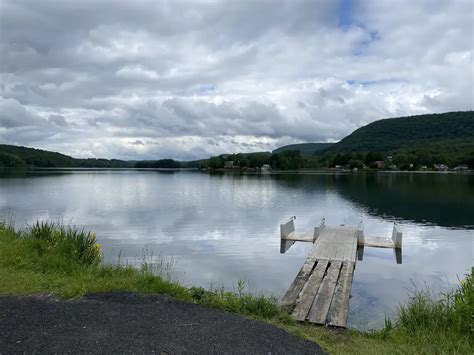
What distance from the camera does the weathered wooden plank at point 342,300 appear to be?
7.34 m

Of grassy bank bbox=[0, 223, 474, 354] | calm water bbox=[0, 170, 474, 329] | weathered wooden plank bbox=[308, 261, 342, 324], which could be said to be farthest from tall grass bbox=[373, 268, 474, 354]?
calm water bbox=[0, 170, 474, 329]

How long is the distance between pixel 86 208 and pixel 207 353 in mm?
27122

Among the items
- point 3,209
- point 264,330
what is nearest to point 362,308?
point 264,330

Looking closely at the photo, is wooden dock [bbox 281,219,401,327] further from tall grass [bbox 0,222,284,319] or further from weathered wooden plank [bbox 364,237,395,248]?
tall grass [bbox 0,222,284,319]

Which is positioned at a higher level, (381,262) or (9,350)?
(9,350)

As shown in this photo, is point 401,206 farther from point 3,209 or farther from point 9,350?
point 9,350

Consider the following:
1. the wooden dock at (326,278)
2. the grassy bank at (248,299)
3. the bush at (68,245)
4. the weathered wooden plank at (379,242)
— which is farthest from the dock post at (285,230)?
the grassy bank at (248,299)

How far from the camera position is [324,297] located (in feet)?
28.7

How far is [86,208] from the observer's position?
95.3ft

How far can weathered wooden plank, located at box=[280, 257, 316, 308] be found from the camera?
27.0 feet

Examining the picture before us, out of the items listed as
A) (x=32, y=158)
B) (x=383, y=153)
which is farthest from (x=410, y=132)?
(x=32, y=158)

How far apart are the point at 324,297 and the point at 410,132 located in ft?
574

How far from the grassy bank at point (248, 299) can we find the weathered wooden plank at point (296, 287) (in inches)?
49.0

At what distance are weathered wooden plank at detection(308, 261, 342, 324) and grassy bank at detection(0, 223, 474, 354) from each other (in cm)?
71
